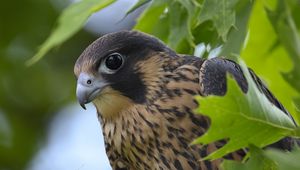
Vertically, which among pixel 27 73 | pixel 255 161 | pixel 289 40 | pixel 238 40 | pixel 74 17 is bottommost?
pixel 255 161

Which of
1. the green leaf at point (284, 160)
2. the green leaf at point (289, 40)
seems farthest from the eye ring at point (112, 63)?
the green leaf at point (284, 160)

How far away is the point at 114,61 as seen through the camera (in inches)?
188

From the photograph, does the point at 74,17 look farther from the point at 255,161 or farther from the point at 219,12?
the point at 255,161

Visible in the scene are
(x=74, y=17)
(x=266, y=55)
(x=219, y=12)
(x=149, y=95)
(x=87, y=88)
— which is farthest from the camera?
(x=149, y=95)

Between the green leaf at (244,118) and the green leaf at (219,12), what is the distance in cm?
64

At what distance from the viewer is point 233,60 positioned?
463cm

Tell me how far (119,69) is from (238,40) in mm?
928

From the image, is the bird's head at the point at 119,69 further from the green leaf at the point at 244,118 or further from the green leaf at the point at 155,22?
the green leaf at the point at 244,118

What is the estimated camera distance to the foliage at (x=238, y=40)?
9.75 feet

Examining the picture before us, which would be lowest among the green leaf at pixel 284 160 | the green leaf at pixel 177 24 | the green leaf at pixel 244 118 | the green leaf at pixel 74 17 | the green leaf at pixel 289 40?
the green leaf at pixel 284 160

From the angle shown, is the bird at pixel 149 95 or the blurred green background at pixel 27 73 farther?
the blurred green background at pixel 27 73

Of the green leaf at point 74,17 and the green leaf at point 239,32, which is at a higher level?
the green leaf at point 74,17

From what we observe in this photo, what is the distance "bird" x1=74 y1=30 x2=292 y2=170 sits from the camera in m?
4.42

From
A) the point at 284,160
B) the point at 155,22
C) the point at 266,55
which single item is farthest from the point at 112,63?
the point at 284,160
